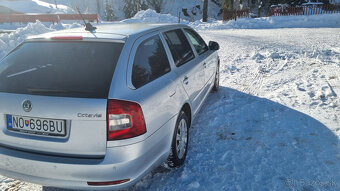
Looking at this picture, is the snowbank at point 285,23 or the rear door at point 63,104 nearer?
the rear door at point 63,104

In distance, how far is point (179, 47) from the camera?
12.3 feet

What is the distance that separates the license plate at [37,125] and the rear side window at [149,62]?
2.45 ft

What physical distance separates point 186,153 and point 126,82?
160 centimetres

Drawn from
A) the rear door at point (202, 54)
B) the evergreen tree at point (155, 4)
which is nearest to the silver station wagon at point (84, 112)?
the rear door at point (202, 54)

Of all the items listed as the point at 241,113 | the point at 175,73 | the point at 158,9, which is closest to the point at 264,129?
the point at 241,113

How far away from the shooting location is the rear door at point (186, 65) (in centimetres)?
345

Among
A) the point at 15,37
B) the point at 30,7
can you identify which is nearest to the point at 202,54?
the point at 15,37

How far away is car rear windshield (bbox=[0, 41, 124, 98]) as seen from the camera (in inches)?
89.5

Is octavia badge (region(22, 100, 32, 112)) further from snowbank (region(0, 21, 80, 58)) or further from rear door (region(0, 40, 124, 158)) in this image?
snowbank (region(0, 21, 80, 58))

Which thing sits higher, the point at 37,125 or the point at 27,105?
the point at 27,105

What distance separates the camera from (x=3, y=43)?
30.6 ft

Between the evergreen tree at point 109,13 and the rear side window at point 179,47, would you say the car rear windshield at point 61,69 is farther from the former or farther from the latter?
the evergreen tree at point 109,13

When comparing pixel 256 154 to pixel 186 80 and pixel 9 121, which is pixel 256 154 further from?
pixel 9 121

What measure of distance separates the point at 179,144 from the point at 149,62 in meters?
1.13
